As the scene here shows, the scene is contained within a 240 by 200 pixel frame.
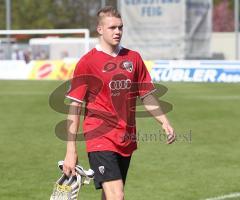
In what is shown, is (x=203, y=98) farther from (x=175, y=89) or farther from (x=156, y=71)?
(x=156, y=71)

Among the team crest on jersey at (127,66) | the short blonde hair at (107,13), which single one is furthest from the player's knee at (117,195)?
the short blonde hair at (107,13)

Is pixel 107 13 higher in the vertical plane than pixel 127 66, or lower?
higher

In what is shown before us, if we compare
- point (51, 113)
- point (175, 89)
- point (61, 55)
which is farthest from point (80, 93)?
point (61, 55)

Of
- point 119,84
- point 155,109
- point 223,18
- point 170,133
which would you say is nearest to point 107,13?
point 119,84

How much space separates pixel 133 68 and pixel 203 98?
20.1 metres

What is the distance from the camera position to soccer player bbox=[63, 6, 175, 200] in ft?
22.0

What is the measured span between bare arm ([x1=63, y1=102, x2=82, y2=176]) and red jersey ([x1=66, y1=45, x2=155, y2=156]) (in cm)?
9

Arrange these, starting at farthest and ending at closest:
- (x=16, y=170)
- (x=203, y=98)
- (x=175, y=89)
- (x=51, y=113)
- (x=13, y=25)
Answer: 1. (x=13, y=25)
2. (x=175, y=89)
3. (x=203, y=98)
4. (x=51, y=113)
5. (x=16, y=170)

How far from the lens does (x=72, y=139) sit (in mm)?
6652

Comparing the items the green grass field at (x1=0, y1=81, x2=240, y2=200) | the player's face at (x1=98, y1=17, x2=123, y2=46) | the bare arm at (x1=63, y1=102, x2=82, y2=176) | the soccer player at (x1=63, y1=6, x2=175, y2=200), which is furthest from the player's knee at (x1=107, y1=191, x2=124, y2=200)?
the green grass field at (x1=0, y1=81, x2=240, y2=200)

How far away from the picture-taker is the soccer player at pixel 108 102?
265 inches

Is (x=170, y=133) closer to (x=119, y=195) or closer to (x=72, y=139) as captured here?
(x=119, y=195)

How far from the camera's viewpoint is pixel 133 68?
689 cm

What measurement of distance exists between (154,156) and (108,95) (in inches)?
275
